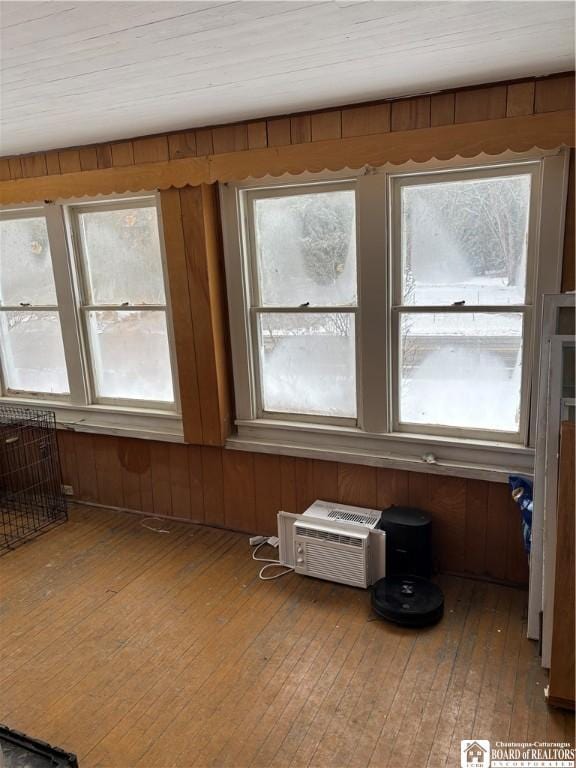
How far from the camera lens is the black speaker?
283 centimetres

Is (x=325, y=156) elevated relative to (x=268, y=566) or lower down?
elevated

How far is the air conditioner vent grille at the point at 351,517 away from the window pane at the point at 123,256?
1.73 m

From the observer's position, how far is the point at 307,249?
3.11 metres

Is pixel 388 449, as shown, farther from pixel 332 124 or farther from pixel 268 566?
pixel 332 124

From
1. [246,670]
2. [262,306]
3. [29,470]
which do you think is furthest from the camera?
[29,470]

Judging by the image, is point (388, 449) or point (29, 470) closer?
point (388, 449)

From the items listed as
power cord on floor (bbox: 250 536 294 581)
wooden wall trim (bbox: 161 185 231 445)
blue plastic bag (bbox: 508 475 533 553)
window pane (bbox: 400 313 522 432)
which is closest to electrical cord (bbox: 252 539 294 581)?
power cord on floor (bbox: 250 536 294 581)

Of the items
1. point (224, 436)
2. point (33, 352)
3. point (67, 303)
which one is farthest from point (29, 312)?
point (224, 436)

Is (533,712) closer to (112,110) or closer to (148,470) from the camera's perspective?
(148,470)

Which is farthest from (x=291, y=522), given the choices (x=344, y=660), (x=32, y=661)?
(x=32, y=661)

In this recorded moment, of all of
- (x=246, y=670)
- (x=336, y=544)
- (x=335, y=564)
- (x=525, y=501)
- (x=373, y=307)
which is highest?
(x=373, y=307)

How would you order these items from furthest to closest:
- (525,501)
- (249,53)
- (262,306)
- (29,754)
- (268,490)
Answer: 1. (268,490)
2. (262,306)
3. (525,501)
4. (249,53)
5. (29,754)

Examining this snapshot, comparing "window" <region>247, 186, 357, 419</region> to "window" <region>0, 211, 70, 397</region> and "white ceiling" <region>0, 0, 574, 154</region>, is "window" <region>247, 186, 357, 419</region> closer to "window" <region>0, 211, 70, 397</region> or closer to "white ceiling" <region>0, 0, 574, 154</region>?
"white ceiling" <region>0, 0, 574, 154</region>

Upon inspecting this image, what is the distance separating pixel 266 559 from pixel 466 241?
6.81 ft
